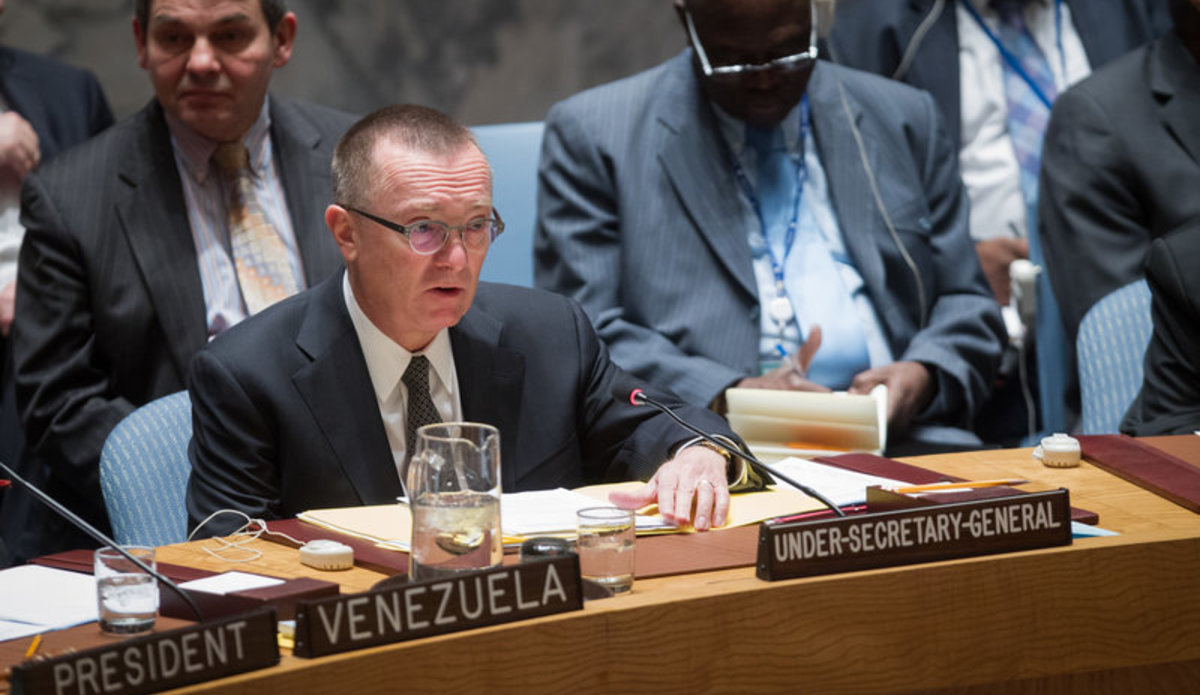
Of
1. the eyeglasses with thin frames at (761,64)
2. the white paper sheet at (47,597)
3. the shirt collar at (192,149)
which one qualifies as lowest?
the white paper sheet at (47,597)

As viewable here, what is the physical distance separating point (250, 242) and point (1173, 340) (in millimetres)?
1903

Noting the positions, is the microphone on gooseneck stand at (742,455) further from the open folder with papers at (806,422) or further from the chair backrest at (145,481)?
the chair backrest at (145,481)

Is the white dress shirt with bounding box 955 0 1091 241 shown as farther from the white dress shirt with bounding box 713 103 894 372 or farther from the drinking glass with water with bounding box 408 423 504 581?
the drinking glass with water with bounding box 408 423 504 581

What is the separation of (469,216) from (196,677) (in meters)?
1.04

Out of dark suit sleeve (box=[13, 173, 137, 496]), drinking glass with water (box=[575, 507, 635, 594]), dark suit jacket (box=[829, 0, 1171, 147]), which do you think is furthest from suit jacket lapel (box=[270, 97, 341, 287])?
drinking glass with water (box=[575, 507, 635, 594])

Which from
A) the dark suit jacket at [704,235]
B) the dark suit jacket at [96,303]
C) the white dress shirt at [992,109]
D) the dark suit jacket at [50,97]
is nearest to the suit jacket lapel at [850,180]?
the dark suit jacket at [704,235]

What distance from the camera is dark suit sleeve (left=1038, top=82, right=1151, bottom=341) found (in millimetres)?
3719

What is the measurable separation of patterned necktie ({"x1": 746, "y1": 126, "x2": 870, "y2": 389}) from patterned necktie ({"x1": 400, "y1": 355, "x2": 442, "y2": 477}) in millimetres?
1292

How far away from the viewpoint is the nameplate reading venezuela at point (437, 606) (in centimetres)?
148

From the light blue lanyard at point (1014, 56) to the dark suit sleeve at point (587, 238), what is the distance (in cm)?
126

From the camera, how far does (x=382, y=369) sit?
2.39 m

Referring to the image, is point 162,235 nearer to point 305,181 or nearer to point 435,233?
point 305,181

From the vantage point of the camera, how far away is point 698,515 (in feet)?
6.74

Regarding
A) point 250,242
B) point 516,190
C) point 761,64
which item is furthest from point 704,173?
point 250,242
